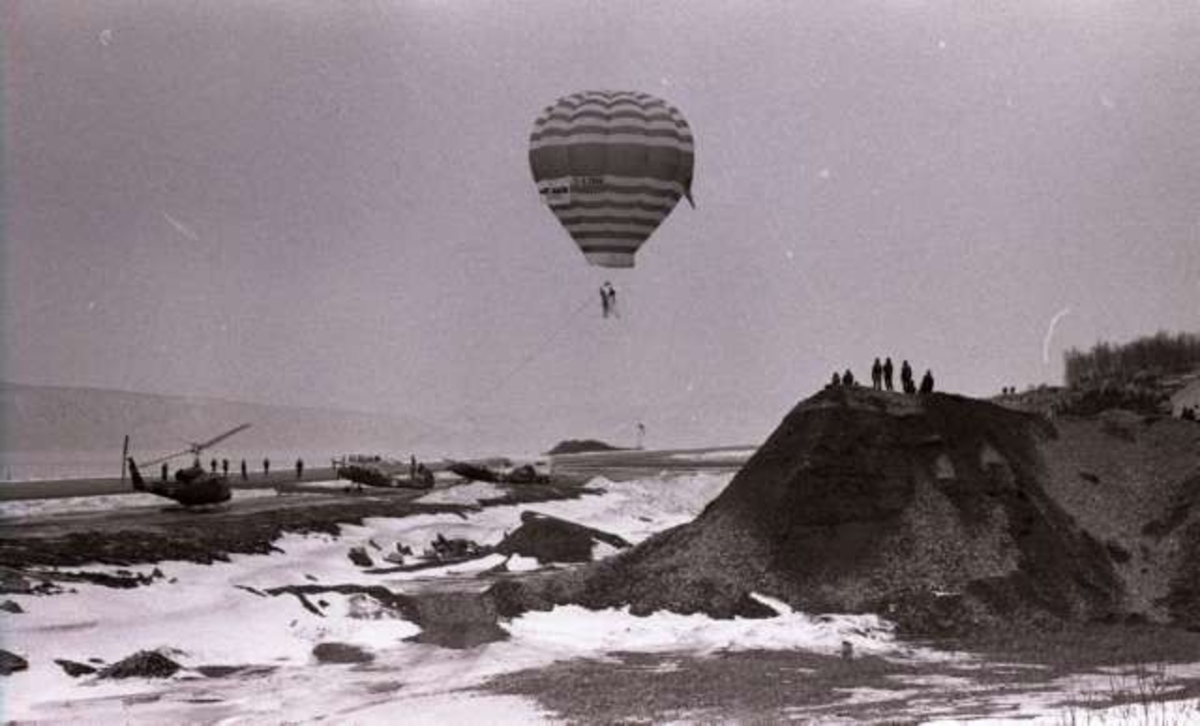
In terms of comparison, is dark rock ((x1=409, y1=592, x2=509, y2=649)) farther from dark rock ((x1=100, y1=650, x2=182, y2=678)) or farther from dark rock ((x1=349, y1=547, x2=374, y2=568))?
dark rock ((x1=349, y1=547, x2=374, y2=568))

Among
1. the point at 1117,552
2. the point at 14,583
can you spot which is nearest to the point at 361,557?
the point at 14,583

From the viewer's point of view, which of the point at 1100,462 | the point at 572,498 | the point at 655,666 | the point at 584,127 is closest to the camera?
the point at 655,666

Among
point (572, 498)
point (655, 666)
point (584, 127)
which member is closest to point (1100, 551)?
point (655, 666)

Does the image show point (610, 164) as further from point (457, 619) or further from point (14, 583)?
point (14, 583)

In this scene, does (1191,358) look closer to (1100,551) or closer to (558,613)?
(1100,551)

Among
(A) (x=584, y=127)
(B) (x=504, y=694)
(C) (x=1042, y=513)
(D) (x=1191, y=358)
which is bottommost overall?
(B) (x=504, y=694)

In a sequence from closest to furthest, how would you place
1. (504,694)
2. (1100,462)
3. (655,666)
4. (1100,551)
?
(504,694), (655,666), (1100,551), (1100,462)

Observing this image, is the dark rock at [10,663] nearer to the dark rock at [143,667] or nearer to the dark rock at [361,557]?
the dark rock at [143,667]
